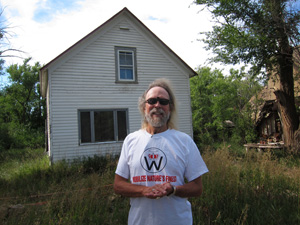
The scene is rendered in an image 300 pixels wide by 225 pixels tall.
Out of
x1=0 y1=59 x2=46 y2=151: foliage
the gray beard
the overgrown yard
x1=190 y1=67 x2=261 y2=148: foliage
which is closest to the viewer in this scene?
the gray beard

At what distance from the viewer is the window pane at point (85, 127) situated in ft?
33.4

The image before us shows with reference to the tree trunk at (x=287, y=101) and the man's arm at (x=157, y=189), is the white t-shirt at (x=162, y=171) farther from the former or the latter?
the tree trunk at (x=287, y=101)

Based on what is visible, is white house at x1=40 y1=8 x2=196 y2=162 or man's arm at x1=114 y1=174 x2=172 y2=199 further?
white house at x1=40 y1=8 x2=196 y2=162

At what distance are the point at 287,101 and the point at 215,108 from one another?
10826mm

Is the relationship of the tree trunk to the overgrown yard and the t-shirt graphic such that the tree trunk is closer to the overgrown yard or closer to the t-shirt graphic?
the overgrown yard

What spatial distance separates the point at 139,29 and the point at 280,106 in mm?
8462

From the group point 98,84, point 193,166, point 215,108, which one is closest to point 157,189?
point 193,166

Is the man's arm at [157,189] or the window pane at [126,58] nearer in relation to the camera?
the man's arm at [157,189]

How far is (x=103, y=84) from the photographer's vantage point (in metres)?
10.8

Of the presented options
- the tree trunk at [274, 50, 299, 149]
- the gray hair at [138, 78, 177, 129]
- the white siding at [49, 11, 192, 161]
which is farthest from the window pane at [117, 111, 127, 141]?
the gray hair at [138, 78, 177, 129]

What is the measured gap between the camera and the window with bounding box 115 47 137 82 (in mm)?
11227

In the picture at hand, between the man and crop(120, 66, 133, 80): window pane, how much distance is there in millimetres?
9598

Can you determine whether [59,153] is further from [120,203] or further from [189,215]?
[189,215]

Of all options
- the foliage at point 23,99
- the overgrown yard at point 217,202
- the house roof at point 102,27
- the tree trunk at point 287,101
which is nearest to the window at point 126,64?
the house roof at point 102,27
